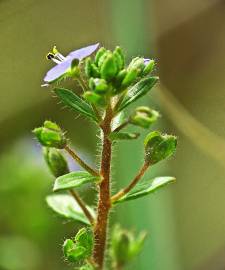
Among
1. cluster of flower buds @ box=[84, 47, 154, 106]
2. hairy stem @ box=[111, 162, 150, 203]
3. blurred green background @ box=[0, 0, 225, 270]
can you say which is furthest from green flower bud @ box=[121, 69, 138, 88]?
blurred green background @ box=[0, 0, 225, 270]

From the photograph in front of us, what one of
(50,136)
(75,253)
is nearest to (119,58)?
(50,136)

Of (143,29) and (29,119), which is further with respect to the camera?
(29,119)

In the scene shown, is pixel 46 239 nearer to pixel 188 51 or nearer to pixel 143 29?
pixel 143 29

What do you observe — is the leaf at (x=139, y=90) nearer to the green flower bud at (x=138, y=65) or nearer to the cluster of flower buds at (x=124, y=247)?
the green flower bud at (x=138, y=65)

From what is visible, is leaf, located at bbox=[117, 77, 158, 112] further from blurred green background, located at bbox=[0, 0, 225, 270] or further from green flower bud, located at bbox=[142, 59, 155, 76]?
blurred green background, located at bbox=[0, 0, 225, 270]

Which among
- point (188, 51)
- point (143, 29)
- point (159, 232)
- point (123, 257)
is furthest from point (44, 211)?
point (188, 51)

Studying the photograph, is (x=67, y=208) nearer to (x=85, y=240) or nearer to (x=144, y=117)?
(x=85, y=240)
